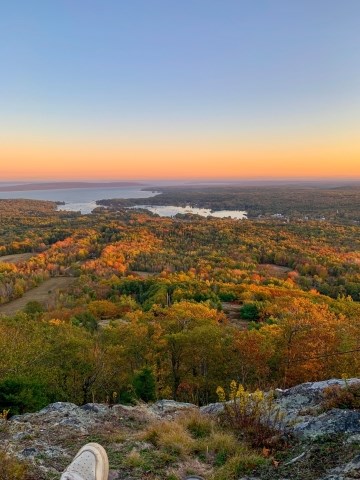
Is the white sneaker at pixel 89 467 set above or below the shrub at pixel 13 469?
above

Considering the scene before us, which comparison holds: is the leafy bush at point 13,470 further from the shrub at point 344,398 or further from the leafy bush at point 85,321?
the leafy bush at point 85,321

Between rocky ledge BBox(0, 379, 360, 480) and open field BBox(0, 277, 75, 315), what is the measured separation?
2228 inches

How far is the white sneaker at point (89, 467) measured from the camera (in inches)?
217

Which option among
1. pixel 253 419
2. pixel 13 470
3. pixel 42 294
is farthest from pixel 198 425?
pixel 42 294

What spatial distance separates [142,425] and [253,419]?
3.12 m

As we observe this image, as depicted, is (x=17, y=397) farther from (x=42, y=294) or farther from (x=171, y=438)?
(x=42, y=294)

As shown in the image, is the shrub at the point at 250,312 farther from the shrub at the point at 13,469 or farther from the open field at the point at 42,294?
the shrub at the point at 13,469

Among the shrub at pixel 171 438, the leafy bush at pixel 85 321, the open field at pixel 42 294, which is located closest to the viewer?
the shrub at pixel 171 438

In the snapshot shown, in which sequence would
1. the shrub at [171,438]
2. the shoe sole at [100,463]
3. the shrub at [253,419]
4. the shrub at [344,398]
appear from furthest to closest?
the shrub at [344,398] < the shrub at [253,419] < the shrub at [171,438] < the shoe sole at [100,463]

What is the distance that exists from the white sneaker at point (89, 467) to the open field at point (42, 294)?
60760mm

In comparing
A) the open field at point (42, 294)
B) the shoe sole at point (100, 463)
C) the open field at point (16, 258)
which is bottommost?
the open field at point (42, 294)

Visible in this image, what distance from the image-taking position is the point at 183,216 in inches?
7564

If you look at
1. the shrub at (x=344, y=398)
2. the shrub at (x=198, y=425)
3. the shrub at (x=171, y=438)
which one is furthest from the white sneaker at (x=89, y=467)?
the shrub at (x=344, y=398)

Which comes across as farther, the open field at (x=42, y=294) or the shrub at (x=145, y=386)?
the open field at (x=42, y=294)
